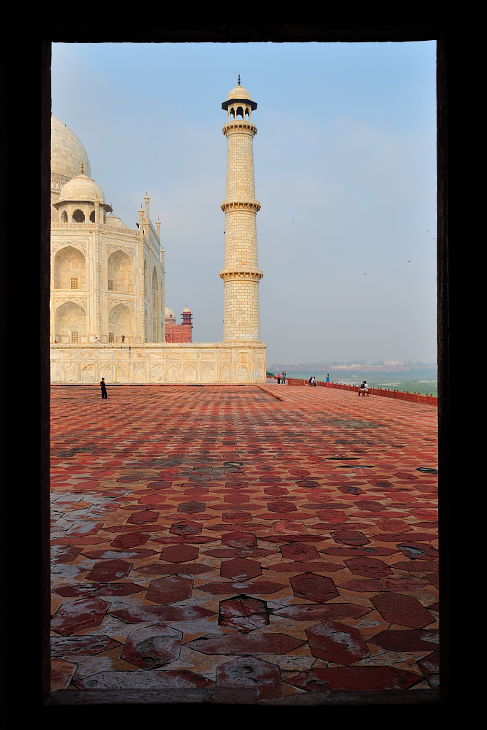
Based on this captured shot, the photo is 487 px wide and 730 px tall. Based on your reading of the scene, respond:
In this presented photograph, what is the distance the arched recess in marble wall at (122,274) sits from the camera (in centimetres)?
3441

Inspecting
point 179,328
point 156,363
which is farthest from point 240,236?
point 179,328

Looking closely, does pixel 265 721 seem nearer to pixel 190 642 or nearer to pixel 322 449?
pixel 190 642

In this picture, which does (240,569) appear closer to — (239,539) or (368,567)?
(239,539)

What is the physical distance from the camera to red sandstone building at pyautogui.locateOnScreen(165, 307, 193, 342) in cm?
6675

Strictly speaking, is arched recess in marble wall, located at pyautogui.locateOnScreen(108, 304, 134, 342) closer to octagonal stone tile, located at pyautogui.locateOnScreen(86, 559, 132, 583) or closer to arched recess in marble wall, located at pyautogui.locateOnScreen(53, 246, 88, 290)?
arched recess in marble wall, located at pyautogui.locateOnScreen(53, 246, 88, 290)

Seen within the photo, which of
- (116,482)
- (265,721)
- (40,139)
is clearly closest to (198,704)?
(265,721)

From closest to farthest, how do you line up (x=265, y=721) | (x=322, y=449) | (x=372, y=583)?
(x=265, y=721) < (x=372, y=583) < (x=322, y=449)

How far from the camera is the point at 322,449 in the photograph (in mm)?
6676

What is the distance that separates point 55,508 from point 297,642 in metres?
2.50

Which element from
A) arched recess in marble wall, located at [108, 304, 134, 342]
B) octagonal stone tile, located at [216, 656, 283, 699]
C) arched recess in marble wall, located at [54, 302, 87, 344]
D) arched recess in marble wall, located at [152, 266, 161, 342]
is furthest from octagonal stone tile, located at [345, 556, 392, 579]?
arched recess in marble wall, located at [152, 266, 161, 342]

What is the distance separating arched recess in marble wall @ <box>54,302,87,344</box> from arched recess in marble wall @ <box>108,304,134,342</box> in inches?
72.6

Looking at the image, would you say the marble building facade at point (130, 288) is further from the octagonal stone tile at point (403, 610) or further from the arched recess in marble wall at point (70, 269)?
the octagonal stone tile at point (403, 610)

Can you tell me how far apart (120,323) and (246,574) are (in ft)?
111

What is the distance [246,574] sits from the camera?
8.77 ft
